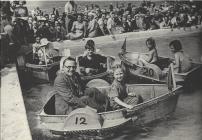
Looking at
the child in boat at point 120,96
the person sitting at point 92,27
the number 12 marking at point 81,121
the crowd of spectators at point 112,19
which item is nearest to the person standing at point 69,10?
the crowd of spectators at point 112,19

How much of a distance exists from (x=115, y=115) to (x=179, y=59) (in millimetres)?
588

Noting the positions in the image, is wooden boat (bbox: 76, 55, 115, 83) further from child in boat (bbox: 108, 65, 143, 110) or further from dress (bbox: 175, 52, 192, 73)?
dress (bbox: 175, 52, 192, 73)

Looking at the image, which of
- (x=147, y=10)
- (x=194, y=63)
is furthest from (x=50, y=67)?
(x=194, y=63)

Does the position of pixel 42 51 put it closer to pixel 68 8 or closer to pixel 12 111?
pixel 68 8

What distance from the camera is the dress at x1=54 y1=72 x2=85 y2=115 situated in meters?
2.90

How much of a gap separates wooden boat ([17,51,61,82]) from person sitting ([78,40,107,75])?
0.17 metres

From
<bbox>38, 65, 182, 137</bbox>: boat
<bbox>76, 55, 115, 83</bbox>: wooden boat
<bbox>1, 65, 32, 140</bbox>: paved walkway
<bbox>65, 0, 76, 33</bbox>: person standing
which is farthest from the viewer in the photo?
<bbox>1, 65, 32, 140</bbox>: paved walkway

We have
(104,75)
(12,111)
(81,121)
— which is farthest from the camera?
(12,111)

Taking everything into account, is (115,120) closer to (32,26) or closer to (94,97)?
(94,97)

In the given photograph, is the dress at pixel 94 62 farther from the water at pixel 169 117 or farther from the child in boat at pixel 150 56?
the child in boat at pixel 150 56

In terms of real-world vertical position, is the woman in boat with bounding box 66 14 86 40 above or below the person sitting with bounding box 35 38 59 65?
above

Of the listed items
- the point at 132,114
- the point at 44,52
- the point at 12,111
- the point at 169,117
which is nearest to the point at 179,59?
the point at 169,117

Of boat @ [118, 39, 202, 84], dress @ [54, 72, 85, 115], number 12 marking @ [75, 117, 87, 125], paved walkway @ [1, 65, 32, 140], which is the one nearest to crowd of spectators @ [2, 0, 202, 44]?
boat @ [118, 39, 202, 84]

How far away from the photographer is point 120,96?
9.52ft
